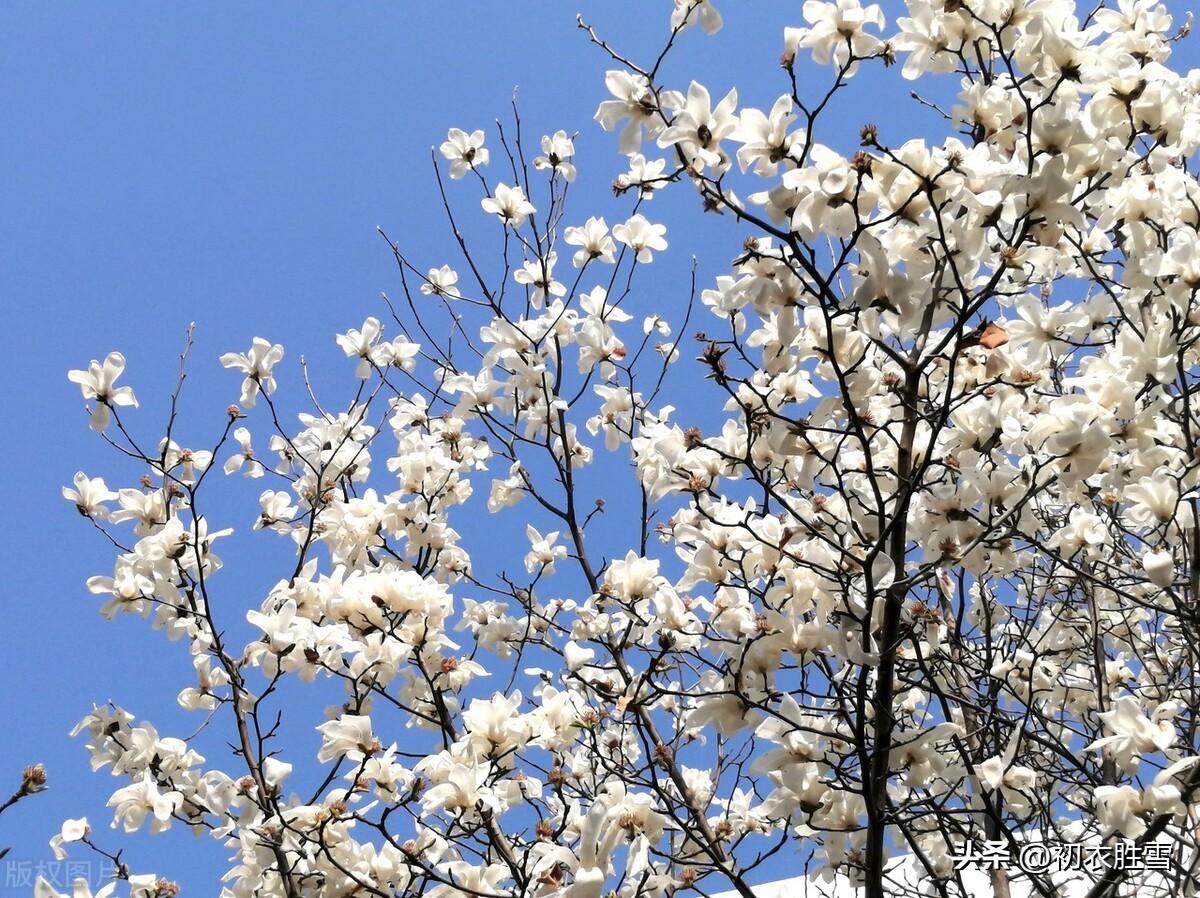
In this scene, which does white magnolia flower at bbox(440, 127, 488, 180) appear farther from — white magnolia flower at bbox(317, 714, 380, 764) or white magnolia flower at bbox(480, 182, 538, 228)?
white magnolia flower at bbox(317, 714, 380, 764)

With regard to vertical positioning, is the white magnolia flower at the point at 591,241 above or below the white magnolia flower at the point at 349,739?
above

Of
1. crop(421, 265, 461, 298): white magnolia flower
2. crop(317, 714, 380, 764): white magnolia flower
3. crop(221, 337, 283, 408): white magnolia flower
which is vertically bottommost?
crop(317, 714, 380, 764): white magnolia flower

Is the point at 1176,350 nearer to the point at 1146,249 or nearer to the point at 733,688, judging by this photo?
the point at 1146,249

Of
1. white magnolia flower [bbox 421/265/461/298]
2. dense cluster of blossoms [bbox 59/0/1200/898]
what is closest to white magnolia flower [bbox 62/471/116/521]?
dense cluster of blossoms [bbox 59/0/1200/898]

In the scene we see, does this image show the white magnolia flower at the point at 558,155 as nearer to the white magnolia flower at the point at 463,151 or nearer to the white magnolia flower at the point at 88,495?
the white magnolia flower at the point at 463,151

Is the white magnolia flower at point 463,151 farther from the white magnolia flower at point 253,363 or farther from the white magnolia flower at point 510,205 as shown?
the white magnolia flower at point 253,363

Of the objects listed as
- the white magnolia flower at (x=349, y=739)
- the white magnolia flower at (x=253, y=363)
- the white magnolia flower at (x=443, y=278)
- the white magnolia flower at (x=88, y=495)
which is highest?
the white magnolia flower at (x=443, y=278)

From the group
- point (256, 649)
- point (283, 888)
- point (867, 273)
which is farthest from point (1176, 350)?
point (283, 888)

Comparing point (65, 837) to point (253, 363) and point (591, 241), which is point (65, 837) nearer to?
point (253, 363)

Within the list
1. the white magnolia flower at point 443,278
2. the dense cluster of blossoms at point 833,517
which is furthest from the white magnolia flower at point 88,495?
the white magnolia flower at point 443,278

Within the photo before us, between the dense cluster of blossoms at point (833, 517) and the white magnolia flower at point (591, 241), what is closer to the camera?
the dense cluster of blossoms at point (833, 517)

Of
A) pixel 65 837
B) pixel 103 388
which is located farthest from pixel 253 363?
pixel 65 837

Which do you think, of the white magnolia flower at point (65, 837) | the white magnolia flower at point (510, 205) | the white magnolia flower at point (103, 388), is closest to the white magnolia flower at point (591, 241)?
the white magnolia flower at point (510, 205)

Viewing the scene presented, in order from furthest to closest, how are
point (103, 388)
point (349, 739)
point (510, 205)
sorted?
1. point (510, 205)
2. point (103, 388)
3. point (349, 739)
